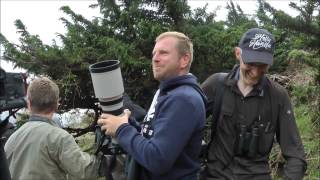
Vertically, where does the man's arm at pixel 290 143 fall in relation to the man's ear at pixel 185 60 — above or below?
below

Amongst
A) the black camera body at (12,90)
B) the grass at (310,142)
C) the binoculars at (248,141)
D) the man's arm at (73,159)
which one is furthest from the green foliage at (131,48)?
the black camera body at (12,90)

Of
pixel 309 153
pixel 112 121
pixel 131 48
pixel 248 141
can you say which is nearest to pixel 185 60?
pixel 112 121

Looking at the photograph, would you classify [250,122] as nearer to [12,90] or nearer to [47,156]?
[47,156]

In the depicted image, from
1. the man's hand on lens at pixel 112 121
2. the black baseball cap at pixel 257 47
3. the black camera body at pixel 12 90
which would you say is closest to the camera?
the black camera body at pixel 12 90

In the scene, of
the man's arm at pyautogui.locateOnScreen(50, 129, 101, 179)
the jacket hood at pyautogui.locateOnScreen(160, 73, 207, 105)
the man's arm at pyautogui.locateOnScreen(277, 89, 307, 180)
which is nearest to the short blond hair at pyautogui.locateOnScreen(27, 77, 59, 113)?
the man's arm at pyautogui.locateOnScreen(50, 129, 101, 179)

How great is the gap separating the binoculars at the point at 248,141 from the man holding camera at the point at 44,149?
3.36 feet

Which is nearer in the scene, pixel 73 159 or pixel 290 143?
pixel 290 143

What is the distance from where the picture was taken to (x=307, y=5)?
640cm

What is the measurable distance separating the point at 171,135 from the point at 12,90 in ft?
3.08

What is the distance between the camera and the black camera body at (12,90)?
2.45 m

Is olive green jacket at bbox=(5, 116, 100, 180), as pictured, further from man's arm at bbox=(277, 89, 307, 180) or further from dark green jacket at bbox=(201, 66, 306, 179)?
man's arm at bbox=(277, 89, 307, 180)

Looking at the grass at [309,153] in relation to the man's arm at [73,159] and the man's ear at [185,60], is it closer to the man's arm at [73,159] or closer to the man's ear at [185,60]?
the man's arm at [73,159]

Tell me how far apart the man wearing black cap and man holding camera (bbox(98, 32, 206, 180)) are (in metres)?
0.36

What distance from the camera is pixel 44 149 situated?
3.89 m
